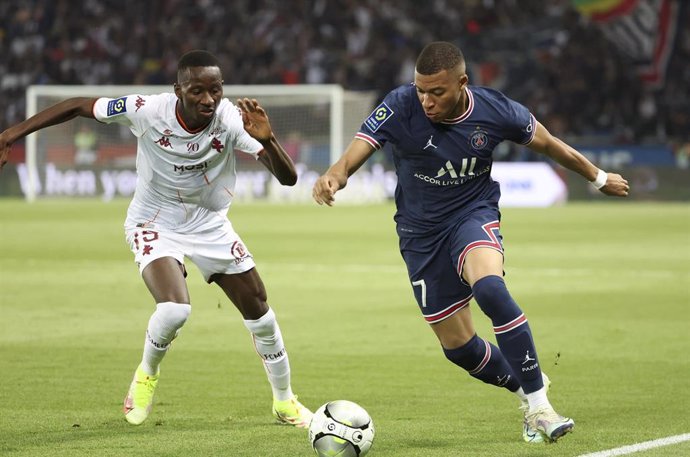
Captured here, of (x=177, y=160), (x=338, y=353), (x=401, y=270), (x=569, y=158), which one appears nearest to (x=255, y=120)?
(x=177, y=160)

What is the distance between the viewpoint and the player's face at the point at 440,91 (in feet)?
22.1

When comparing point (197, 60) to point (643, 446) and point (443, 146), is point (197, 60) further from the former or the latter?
point (643, 446)

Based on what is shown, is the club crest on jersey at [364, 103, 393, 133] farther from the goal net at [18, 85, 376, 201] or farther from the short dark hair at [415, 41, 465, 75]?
the goal net at [18, 85, 376, 201]

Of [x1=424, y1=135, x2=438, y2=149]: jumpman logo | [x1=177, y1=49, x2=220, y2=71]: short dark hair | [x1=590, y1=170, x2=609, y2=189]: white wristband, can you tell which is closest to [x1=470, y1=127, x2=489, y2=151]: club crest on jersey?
[x1=424, y1=135, x2=438, y2=149]: jumpman logo

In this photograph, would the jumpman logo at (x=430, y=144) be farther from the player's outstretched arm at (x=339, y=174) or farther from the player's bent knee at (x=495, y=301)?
the player's bent knee at (x=495, y=301)

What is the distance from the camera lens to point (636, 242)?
2134 cm

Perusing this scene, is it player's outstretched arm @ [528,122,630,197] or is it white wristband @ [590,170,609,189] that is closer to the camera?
player's outstretched arm @ [528,122,630,197]

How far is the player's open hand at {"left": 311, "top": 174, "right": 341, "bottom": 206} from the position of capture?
6.32 metres

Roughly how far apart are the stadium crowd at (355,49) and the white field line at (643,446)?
25.0 m

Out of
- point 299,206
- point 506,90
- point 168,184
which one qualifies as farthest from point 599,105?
point 168,184

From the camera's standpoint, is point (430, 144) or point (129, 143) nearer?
point (430, 144)

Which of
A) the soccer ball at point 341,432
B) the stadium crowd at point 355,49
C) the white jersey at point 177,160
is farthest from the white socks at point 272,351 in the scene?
the stadium crowd at point 355,49

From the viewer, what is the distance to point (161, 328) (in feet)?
23.7

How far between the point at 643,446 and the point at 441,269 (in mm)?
1437
